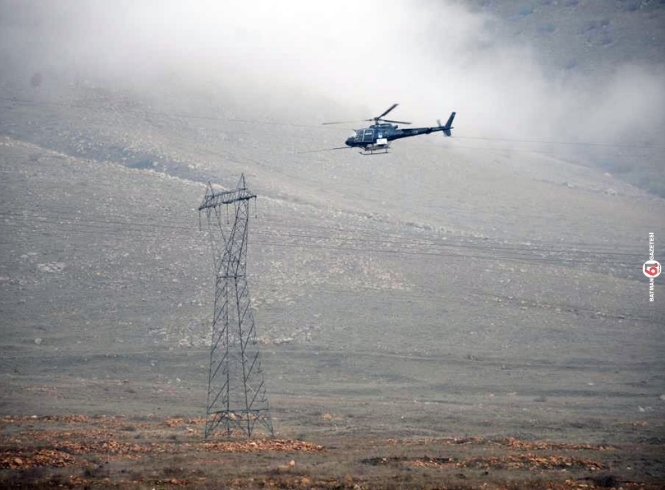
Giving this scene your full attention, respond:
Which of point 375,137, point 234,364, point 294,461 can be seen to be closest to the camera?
point 294,461

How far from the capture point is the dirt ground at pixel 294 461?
113 feet

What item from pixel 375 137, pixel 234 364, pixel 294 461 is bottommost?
pixel 294 461

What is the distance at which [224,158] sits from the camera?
120 meters

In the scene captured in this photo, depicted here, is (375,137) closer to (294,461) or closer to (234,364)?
(294,461)

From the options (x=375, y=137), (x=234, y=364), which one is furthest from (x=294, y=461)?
(x=234, y=364)

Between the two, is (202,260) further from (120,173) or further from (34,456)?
(34,456)

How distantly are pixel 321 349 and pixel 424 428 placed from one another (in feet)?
70.5

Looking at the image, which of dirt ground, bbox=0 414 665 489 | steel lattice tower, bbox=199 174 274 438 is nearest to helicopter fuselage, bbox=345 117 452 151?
steel lattice tower, bbox=199 174 274 438

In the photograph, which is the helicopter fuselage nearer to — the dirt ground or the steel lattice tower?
the steel lattice tower

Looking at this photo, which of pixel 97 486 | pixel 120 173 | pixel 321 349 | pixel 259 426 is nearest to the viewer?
pixel 97 486

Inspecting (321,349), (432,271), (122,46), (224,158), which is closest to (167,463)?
(321,349)

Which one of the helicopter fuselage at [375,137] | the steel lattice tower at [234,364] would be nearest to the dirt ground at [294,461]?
the steel lattice tower at [234,364]

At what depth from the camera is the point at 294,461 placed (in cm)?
3750

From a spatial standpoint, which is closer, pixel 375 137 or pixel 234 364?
pixel 375 137
